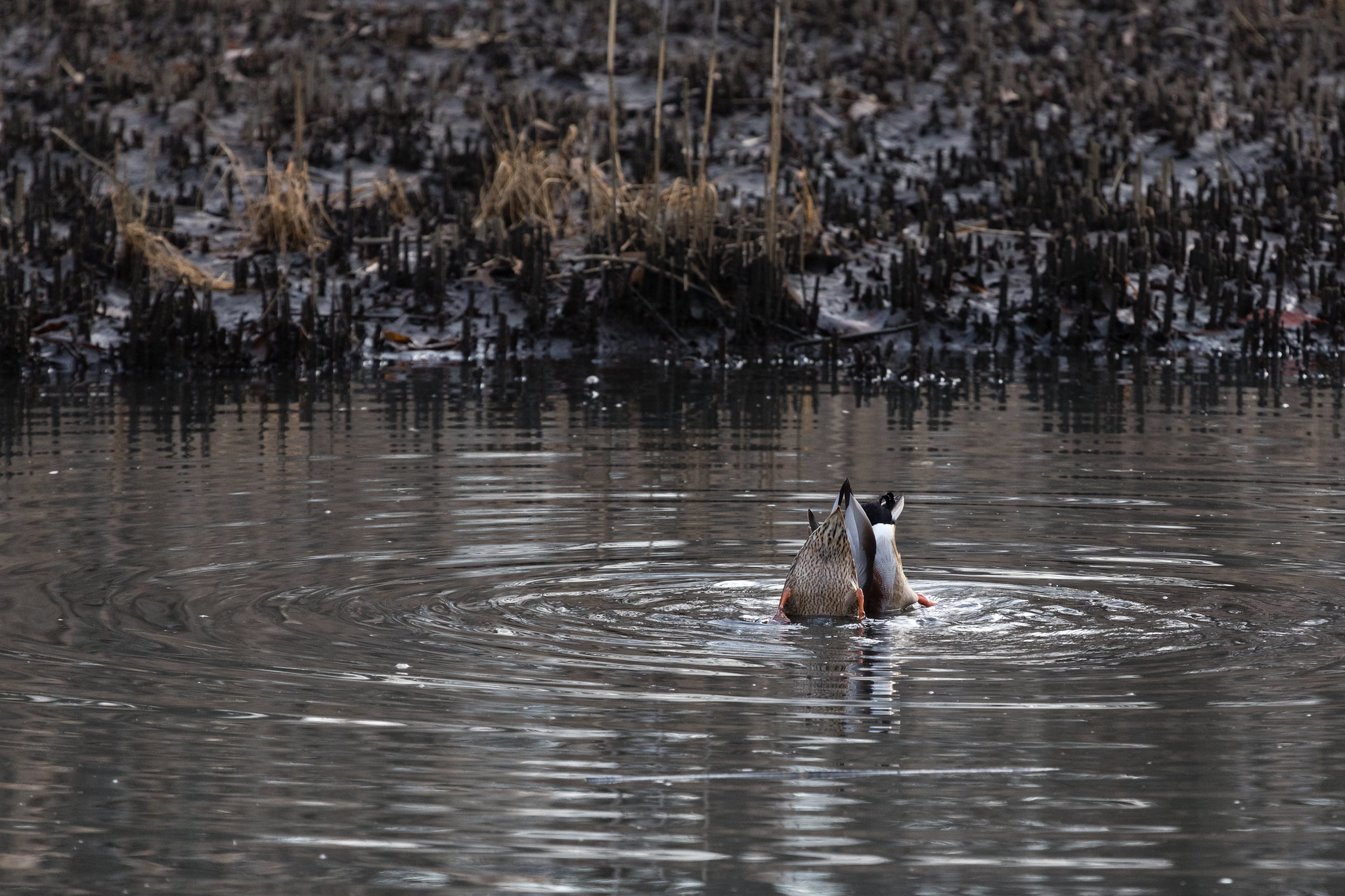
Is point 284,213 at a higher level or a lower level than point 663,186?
lower

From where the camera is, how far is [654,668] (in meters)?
6.14

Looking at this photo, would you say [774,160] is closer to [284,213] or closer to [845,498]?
[284,213]

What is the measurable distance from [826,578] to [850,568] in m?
0.11

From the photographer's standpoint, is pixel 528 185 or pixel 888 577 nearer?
pixel 888 577

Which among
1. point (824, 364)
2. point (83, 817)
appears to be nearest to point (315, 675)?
point (83, 817)

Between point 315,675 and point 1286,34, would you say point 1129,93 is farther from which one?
point 315,675

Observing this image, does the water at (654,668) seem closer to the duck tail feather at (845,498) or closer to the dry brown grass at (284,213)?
the duck tail feather at (845,498)

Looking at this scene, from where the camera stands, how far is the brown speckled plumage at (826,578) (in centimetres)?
706

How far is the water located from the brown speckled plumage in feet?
0.31

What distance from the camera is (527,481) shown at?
1028cm

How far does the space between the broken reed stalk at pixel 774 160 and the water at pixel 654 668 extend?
4.29m

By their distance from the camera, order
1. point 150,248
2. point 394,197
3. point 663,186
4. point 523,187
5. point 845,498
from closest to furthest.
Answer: point 845,498
point 150,248
point 523,187
point 663,186
point 394,197

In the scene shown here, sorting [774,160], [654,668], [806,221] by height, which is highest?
[774,160]

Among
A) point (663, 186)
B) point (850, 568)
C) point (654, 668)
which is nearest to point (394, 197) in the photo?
point (663, 186)
